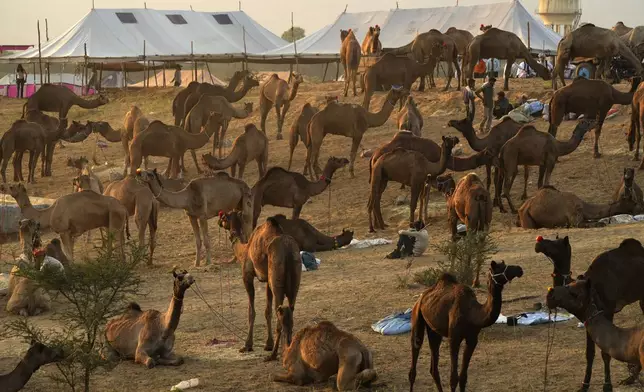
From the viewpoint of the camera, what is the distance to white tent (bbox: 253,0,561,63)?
4181 cm

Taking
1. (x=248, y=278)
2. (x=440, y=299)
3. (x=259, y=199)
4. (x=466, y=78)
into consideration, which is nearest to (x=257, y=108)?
(x=466, y=78)

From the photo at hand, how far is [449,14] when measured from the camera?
43781 mm

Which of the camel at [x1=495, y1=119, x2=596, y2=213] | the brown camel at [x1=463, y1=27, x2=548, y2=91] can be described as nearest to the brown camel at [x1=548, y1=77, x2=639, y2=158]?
the camel at [x1=495, y1=119, x2=596, y2=213]

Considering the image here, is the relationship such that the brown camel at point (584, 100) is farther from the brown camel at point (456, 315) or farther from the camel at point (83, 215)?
the brown camel at point (456, 315)

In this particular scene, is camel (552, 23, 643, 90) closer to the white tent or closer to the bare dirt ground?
the bare dirt ground

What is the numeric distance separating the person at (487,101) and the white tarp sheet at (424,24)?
44.9 ft

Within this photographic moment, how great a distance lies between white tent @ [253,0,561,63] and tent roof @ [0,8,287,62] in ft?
12.0

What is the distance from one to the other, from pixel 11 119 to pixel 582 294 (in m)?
33.5

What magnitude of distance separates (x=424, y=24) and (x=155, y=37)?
11641mm

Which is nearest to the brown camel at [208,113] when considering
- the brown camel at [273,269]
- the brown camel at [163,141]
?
the brown camel at [163,141]

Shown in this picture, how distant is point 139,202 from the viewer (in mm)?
19109

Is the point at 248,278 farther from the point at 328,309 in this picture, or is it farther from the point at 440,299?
the point at 440,299

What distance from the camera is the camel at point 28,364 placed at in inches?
406

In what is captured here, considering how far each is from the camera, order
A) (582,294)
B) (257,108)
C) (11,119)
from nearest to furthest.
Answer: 1. (582,294)
2. (257,108)
3. (11,119)
